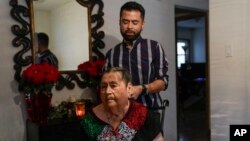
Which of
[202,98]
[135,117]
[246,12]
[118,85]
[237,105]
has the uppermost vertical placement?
[246,12]

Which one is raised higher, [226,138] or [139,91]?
[139,91]

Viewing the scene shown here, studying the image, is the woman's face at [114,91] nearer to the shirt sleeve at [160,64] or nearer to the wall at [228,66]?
the shirt sleeve at [160,64]

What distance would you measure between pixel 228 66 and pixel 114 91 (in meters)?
1.63

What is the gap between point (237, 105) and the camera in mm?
2455

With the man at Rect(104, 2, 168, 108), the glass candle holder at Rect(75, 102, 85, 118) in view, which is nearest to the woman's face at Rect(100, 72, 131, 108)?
the man at Rect(104, 2, 168, 108)

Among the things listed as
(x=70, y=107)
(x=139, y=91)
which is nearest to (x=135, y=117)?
(x=139, y=91)

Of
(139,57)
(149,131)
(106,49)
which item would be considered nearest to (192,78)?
(106,49)

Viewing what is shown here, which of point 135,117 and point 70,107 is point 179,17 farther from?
point 135,117

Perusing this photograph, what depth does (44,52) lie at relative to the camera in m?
2.34

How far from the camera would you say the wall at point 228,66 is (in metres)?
2.39

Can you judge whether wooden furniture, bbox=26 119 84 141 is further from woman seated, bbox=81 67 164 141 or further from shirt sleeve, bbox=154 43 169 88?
woman seated, bbox=81 67 164 141

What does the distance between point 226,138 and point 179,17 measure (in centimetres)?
226

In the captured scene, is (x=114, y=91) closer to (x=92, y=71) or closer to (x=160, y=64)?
(x=160, y=64)

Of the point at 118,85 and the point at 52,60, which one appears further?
the point at 52,60
